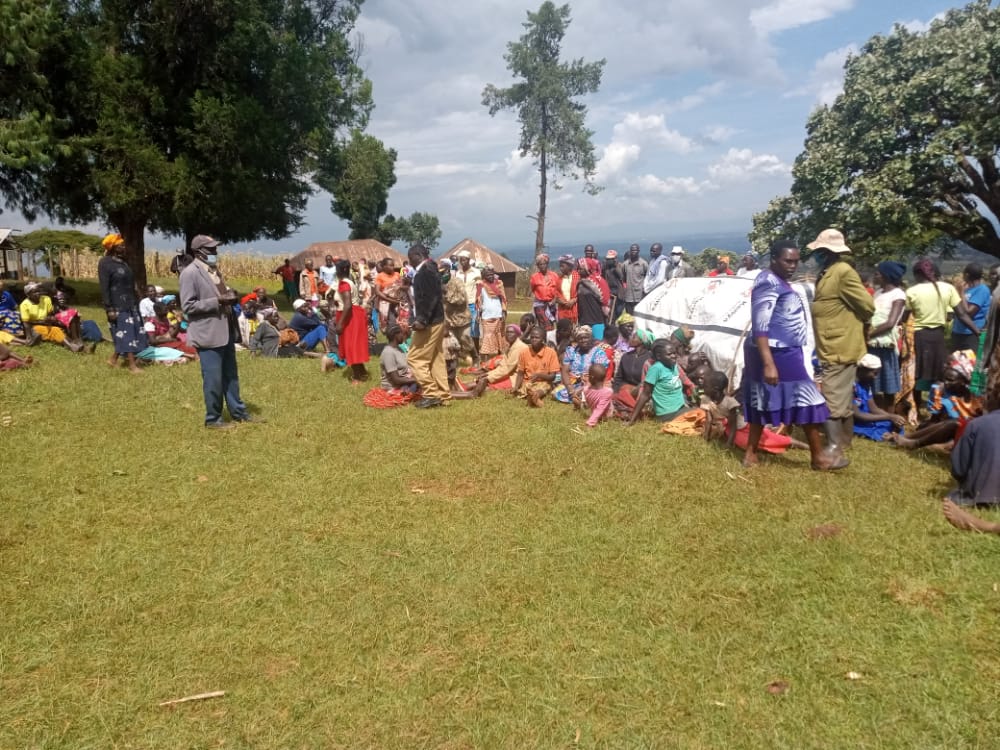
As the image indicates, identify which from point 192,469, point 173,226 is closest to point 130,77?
point 173,226

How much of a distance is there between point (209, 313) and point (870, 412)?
6950 mm

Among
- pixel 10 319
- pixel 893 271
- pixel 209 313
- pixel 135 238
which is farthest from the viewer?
pixel 135 238

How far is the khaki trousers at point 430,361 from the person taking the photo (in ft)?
28.0

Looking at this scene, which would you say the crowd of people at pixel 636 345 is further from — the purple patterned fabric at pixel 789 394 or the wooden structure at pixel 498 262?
the wooden structure at pixel 498 262

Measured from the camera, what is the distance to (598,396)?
796 centimetres

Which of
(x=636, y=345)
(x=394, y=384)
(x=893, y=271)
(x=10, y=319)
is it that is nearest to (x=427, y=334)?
(x=394, y=384)

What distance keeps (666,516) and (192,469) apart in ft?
13.8

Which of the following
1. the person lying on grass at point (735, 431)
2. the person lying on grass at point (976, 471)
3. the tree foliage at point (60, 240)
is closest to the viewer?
the person lying on grass at point (976, 471)

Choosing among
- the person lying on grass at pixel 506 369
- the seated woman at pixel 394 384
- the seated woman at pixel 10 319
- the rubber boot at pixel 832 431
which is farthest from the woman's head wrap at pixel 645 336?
the seated woman at pixel 10 319

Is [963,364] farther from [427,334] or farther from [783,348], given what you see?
[427,334]

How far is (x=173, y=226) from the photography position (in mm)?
21844

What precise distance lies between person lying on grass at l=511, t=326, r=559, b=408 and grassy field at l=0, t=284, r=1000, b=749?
2507 millimetres

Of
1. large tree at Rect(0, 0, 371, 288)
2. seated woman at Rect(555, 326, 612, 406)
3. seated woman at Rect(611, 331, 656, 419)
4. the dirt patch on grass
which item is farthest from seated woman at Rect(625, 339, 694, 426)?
large tree at Rect(0, 0, 371, 288)

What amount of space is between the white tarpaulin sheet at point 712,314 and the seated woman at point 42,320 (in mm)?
9858
